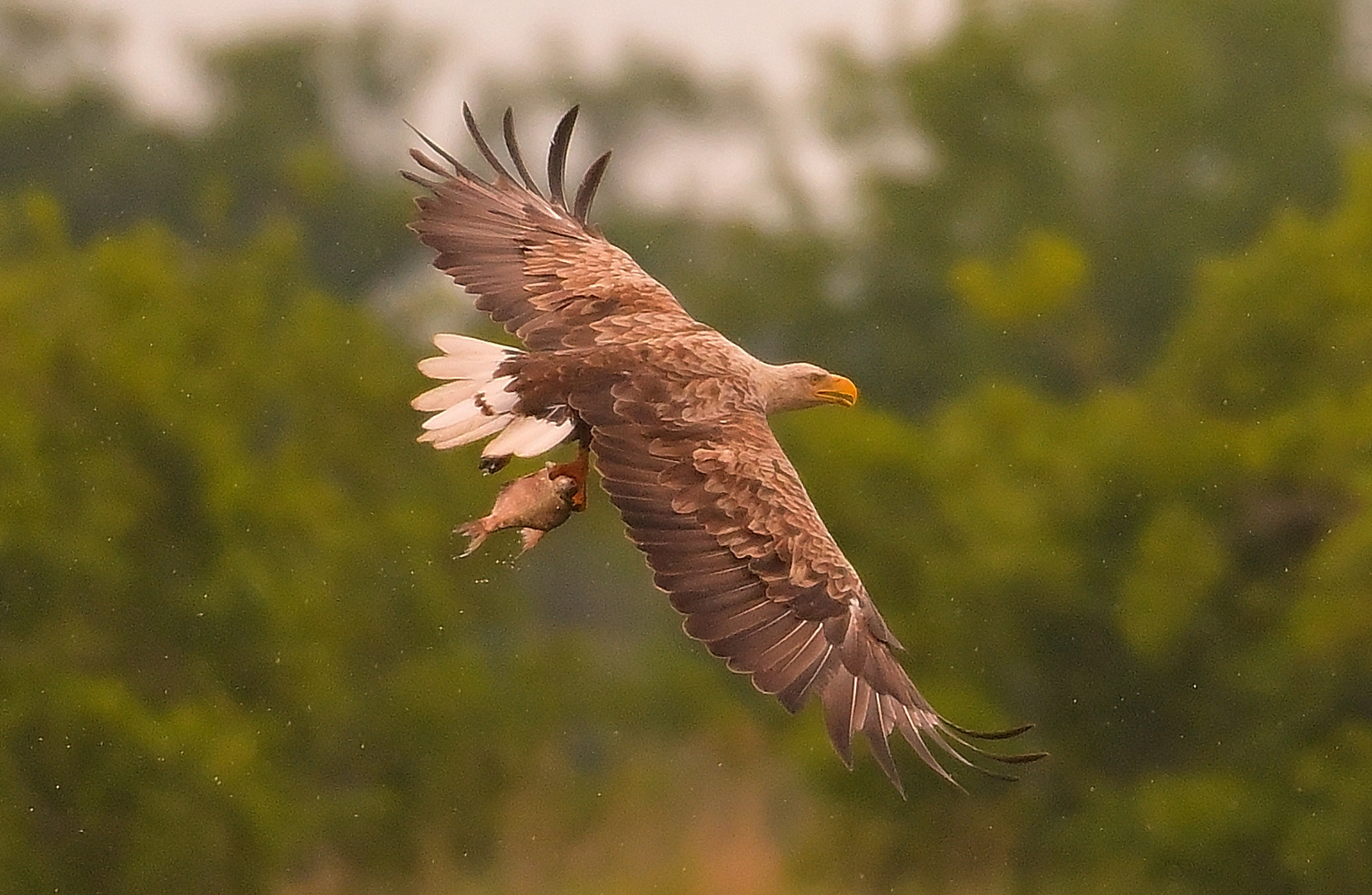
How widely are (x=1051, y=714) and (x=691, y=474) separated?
15682 mm

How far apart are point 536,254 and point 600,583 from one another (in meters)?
17.8

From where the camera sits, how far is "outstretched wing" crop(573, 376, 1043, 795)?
788 centimetres

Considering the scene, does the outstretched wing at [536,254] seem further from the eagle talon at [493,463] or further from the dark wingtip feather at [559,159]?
the eagle talon at [493,463]

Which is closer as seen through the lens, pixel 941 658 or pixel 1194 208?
pixel 941 658

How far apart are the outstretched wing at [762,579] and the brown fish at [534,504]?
293 millimetres

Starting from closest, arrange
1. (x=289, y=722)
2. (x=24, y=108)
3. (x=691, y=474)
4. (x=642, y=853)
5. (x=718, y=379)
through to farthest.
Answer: (x=691, y=474) → (x=718, y=379) → (x=642, y=853) → (x=289, y=722) → (x=24, y=108)

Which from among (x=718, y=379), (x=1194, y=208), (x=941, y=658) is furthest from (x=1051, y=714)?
(x=718, y=379)

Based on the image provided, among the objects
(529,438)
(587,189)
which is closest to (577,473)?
(529,438)

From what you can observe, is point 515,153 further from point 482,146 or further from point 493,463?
point 493,463

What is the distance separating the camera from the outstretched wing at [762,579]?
7879 mm

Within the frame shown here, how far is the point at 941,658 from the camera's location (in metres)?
23.6

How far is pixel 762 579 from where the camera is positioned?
8.04 metres

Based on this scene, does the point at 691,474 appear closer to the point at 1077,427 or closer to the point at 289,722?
the point at 289,722

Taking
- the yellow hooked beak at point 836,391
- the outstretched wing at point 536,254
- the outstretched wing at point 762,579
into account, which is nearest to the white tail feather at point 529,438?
the outstretched wing at point 762,579
